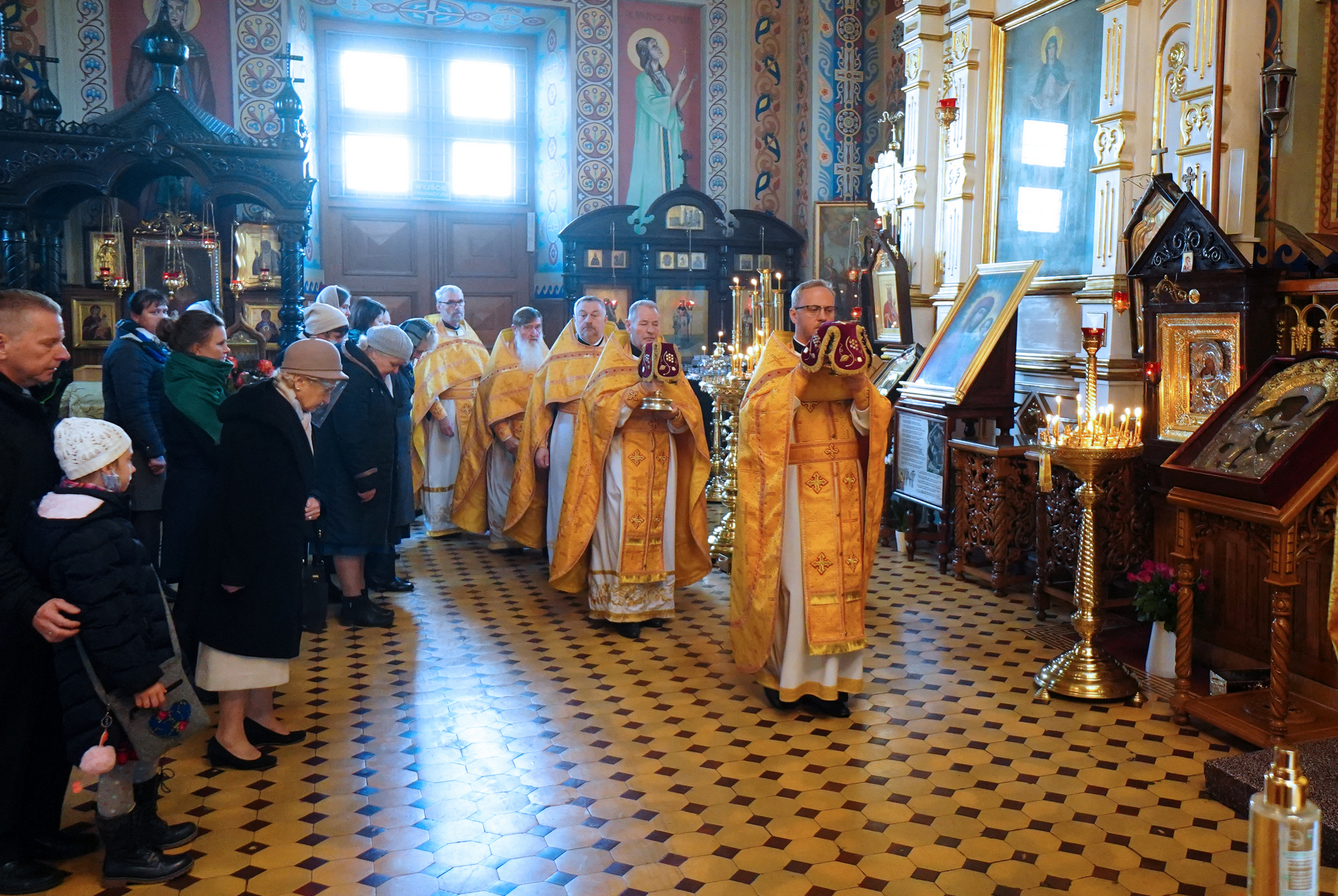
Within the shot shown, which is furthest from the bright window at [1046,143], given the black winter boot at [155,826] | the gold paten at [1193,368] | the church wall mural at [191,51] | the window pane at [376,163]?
the church wall mural at [191,51]

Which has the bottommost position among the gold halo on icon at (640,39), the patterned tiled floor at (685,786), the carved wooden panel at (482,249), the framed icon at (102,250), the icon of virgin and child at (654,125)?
the patterned tiled floor at (685,786)

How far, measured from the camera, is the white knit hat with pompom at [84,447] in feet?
8.69

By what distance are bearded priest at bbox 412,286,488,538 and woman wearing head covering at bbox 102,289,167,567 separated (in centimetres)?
224

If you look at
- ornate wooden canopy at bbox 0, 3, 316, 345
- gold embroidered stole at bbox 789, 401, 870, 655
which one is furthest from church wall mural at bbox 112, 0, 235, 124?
gold embroidered stole at bbox 789, 401, 870, 655

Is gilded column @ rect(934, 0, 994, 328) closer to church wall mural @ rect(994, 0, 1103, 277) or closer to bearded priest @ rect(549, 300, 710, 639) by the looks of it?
church wall mural @ rect(994, 0, 1103, 277)

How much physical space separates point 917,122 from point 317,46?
24.8 ft

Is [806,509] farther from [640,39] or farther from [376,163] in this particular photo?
[376,163]

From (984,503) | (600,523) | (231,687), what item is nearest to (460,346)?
(600,523)

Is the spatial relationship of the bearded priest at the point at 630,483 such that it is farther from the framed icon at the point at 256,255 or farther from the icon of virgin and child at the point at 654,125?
the icon of virgin and child at the point at 654,125

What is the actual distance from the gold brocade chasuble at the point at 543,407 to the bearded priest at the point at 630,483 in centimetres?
44

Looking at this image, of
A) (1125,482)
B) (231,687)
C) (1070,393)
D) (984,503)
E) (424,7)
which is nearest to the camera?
(231,687)

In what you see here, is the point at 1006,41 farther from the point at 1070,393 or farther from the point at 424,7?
the point at 424,7

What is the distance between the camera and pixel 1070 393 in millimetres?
6648

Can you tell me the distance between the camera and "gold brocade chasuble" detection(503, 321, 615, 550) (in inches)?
234
